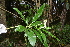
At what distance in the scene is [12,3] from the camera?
149 inches

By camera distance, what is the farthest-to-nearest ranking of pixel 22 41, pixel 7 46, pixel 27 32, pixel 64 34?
pixel 64 34
pixel 22 41
pixel 7 46
pixel 27 32

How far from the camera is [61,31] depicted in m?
3.49

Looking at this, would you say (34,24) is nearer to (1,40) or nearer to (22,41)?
(1,40)

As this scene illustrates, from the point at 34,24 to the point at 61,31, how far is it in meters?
2.72

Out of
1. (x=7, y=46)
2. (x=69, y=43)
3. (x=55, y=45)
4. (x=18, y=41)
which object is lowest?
(x=69, y=43)

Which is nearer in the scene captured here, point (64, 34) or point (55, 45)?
point (55, 45)

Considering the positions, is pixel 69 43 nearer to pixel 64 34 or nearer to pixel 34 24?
pixel 64 34

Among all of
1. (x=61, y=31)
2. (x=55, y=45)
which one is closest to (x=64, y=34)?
(x=61, y=31)

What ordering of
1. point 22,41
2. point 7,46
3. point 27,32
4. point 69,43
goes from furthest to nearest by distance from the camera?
point 69,43 → point 22,41 → point 7,46 → point 27,32

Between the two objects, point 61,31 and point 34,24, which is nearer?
point 34,24

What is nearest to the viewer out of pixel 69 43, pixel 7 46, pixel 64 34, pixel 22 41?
pixel 7 46

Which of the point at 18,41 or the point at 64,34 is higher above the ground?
the point at 18,41

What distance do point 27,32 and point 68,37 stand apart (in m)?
2.84

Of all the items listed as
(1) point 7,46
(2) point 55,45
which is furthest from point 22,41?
(2) point 55,45
